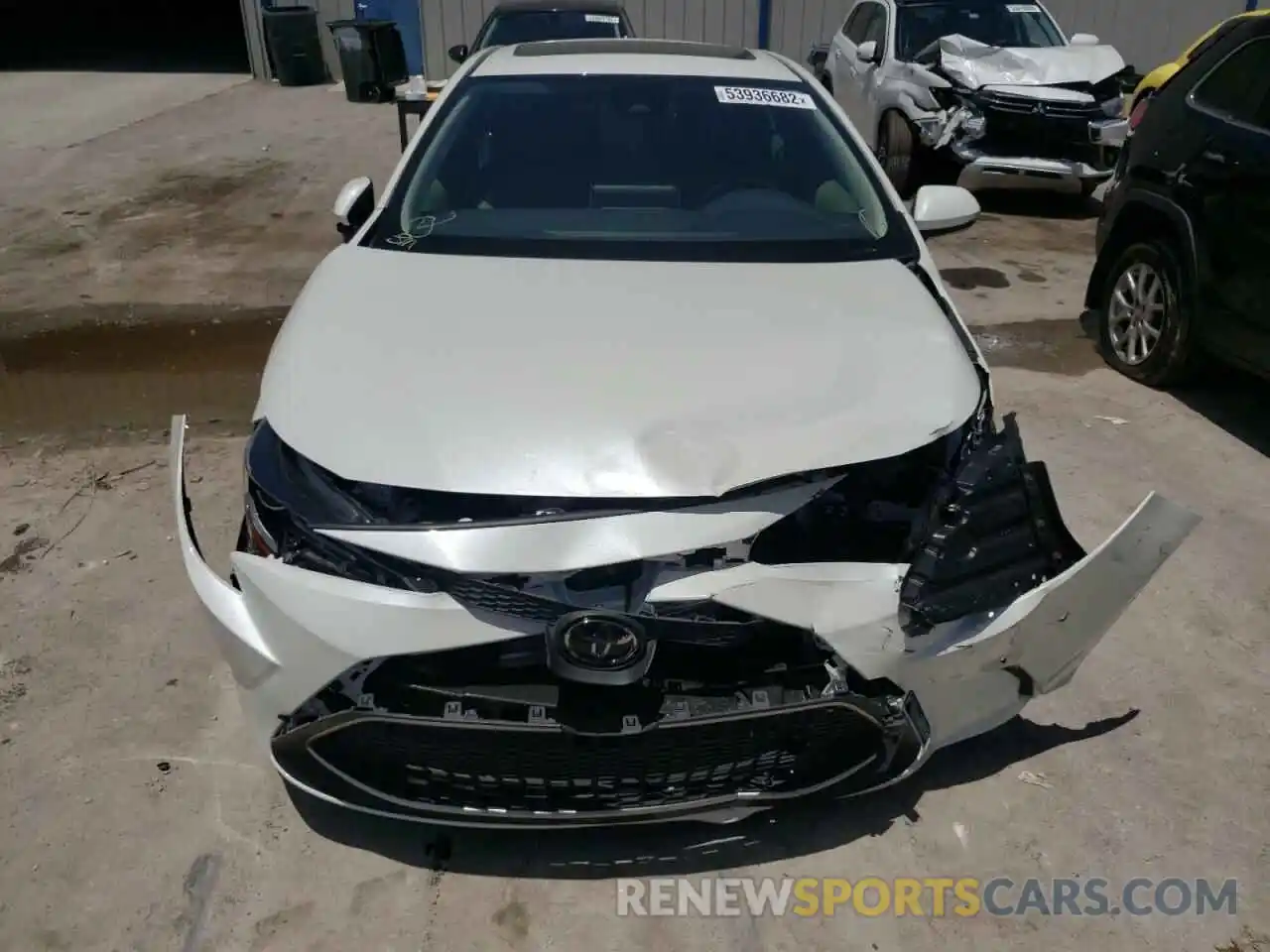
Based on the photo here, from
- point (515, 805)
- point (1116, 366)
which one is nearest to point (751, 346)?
point (515, 805)

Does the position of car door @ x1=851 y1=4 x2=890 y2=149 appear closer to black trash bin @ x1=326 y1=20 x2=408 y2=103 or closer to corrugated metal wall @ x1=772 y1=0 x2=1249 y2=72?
corrugated metal wall @ x1=772 y1=0 x2=1249 y2=72

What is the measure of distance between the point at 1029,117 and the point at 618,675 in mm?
7320

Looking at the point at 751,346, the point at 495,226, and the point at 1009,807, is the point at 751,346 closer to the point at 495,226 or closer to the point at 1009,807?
the point at 495,226

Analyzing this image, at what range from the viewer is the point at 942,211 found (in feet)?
11.6

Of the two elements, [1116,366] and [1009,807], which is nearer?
[1009,807]

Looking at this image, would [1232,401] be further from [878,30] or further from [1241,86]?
[878,30]

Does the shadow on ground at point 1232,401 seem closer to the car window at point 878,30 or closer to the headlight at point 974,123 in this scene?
the headlight at point 974,123

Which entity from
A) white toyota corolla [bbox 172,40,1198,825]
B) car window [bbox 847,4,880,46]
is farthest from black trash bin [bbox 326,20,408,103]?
white toyota corolla [bbox 172,40,1198,825]

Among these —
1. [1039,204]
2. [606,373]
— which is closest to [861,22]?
[1039,204]

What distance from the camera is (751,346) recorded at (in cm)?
251

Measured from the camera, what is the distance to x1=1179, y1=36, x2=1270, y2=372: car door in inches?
167

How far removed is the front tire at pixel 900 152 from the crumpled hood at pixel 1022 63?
1.82 ft

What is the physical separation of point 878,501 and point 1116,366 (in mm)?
3698

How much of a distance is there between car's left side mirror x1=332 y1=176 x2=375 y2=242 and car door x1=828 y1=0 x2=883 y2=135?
691 cm
